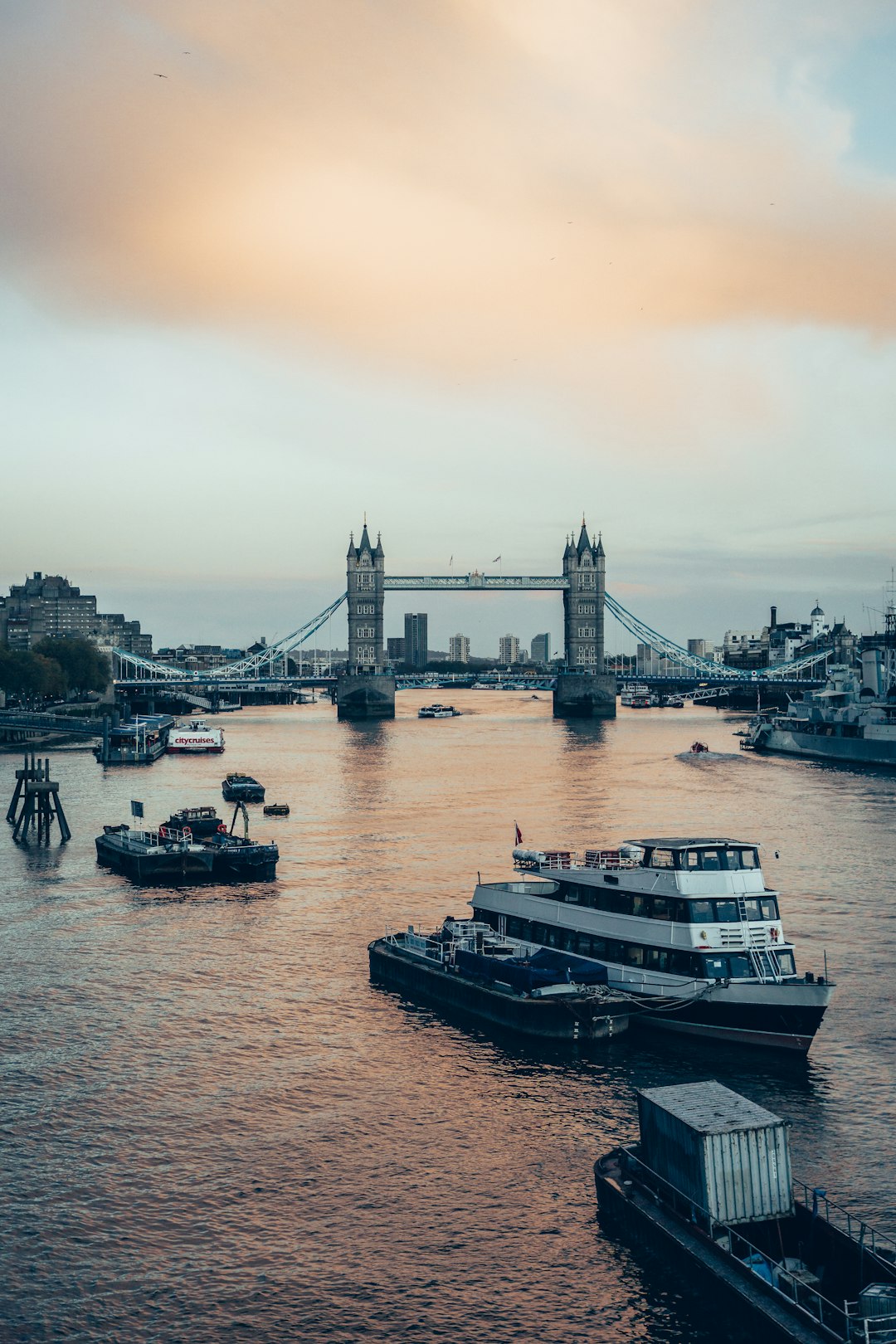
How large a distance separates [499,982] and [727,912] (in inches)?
244

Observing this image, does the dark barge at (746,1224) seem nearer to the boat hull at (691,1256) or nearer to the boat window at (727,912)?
the boat hull at (691,1256)

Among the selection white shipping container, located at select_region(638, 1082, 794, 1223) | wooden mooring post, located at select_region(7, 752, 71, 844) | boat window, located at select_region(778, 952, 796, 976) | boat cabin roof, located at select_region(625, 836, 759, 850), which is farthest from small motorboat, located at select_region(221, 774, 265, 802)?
white shipping container, located at select_region(638, 1082, 794, 1223)

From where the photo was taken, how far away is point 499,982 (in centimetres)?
3175

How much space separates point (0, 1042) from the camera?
30.1m

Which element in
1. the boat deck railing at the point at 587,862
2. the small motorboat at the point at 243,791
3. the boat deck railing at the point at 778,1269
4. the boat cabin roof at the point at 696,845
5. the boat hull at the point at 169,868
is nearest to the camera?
the boat deck railing at the point at 778,1269

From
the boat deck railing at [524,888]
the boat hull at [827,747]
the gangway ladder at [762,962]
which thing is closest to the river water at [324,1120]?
the gangway ladder at [762,962]

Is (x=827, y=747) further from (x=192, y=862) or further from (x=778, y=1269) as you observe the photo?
(x=778, y=1269)

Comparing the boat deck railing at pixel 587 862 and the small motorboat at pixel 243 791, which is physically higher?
the boat deck railing at pixel 587 862

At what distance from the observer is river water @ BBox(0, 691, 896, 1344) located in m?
18.9

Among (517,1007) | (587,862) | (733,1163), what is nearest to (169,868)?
(587,862)

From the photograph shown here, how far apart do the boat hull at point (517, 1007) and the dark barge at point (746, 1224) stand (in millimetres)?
8376

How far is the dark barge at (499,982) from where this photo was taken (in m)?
29.6

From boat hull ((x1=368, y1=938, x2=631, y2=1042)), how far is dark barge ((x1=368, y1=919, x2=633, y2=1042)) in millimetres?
20

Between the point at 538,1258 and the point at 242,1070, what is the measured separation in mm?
10244
